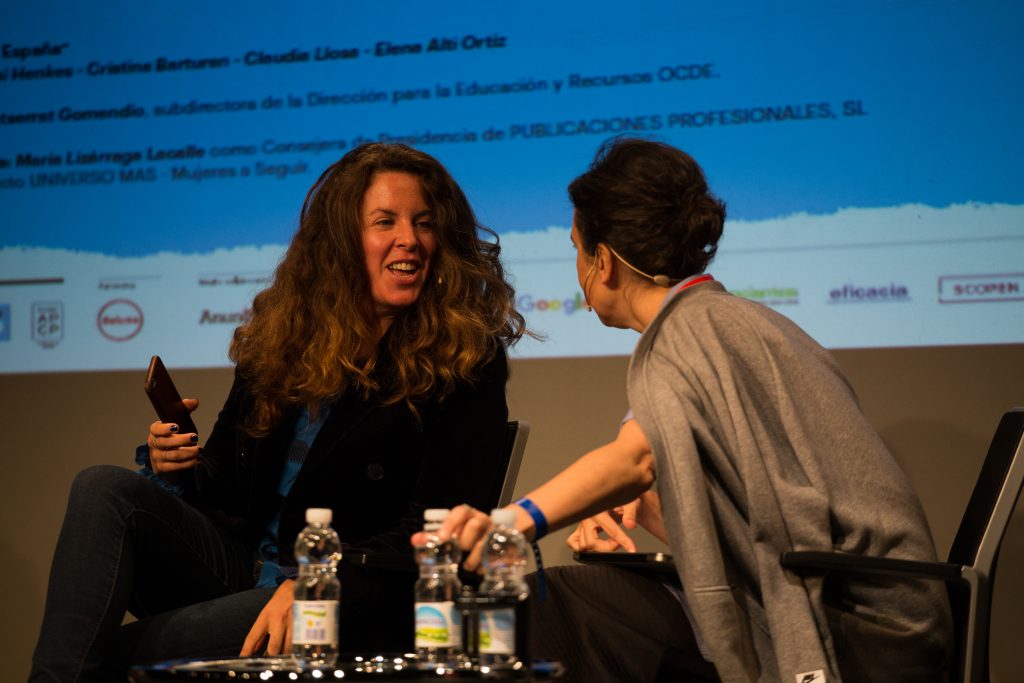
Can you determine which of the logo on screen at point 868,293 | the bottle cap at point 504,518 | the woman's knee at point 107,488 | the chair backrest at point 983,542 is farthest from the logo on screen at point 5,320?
the chair backrest at point 983,542

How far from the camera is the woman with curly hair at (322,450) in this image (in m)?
1.88

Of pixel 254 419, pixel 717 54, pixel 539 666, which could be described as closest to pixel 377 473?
pixel 254 419

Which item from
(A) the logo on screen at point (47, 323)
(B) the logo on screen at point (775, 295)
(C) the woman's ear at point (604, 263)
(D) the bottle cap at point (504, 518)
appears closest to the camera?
(D) the bottle cap at point (504, 518)

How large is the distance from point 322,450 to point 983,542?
1218mm

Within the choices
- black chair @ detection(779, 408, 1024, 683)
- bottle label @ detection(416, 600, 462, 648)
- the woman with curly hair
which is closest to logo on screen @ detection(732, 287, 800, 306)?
the woman with curly hair

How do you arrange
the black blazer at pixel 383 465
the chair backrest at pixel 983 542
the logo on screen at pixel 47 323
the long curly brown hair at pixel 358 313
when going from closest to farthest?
the chair backrest at pixel 983 542, the black blazer at pixel 383 465, the long curly brown hair at pixel 358 313, the logo on screen at pixel 47 323

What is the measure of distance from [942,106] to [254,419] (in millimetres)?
2086

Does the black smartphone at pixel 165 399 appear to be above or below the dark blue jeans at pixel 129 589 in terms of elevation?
above

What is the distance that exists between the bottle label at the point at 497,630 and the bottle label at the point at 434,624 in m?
0.07

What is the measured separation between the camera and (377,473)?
2170 millimetres

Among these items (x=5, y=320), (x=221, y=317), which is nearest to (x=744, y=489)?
(x=221, y=317)

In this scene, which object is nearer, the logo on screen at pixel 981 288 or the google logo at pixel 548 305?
the logo on screen at pixel 981 288

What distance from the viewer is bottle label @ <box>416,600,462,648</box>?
1.46 metres

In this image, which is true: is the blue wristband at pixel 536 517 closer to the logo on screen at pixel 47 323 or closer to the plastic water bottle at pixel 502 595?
the plastic water bottle at pixel 502 595
